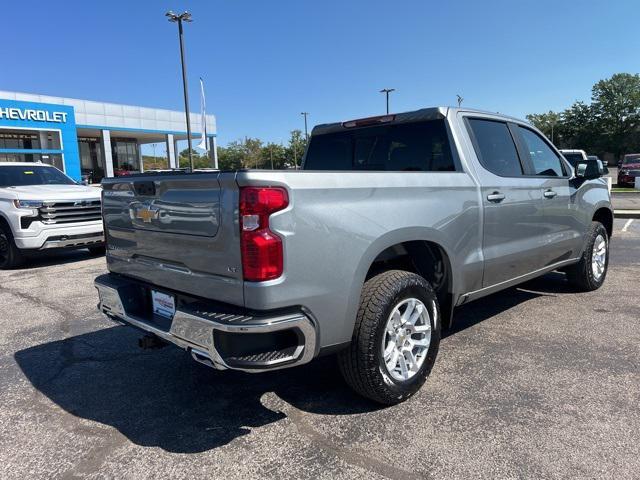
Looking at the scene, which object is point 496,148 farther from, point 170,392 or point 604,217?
point 170,392

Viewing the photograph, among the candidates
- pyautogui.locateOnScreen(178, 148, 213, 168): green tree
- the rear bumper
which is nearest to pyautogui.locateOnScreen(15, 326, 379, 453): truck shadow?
the rear bumper

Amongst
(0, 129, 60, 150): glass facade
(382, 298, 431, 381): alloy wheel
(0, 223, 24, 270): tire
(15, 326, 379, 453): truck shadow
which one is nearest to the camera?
(15, 326, 379, 453): truck shadow

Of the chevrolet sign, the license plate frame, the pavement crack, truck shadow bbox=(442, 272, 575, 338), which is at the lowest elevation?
the pavement crack

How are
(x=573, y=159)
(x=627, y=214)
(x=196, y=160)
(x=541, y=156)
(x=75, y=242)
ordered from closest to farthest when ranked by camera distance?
1. (x=541, y=156)
2. (x=75, y=242)
3. (x=573, y=159)
4. (x=627, y=214)
5. (x=196, y=160)

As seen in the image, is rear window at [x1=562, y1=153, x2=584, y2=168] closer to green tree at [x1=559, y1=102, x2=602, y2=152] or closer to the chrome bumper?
the chrome bumper

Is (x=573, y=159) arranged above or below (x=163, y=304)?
above

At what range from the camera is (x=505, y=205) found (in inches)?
158

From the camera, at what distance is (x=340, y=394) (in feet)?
10.8

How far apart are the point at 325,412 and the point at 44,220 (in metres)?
6.64

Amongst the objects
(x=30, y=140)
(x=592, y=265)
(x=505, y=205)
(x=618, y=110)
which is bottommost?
(x=592, y=265)

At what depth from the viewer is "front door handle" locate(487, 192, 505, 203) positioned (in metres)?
3.83

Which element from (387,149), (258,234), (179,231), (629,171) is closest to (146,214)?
(179,231)

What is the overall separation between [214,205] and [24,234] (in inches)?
257

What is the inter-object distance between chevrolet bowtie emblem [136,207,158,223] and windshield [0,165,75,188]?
6.98m
